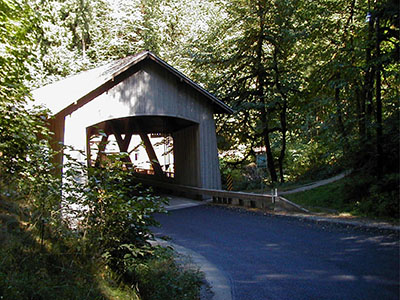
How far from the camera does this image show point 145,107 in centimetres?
1305

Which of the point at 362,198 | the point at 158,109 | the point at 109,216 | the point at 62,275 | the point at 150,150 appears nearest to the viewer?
A: the point at 62,275

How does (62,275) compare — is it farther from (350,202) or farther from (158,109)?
(158,109)

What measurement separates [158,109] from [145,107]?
1.95 ft

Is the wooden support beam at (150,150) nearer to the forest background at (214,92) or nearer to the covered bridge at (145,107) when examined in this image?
the covered bridge at (145,107)

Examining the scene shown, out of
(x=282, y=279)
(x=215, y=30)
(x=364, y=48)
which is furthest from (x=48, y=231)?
(x=215, y=30)

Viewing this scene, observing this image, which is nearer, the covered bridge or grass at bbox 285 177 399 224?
grass at bbox 285 177 399 224

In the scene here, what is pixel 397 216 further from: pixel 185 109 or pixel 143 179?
pixel 143 179

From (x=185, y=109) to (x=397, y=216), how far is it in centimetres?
869

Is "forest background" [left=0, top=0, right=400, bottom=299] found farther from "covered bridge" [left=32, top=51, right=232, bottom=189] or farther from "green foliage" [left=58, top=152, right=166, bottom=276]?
"covered bridge" [left=32, top=51, right=232, bottom=189]

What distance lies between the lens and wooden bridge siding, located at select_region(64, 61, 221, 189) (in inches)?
449

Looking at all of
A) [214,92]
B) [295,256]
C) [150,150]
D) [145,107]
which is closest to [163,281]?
[295,256]

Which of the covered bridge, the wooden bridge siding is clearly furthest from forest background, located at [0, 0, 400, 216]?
the wooden bridge siding

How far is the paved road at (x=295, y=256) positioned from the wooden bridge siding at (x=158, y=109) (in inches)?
181

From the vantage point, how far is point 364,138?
10.1 metres
